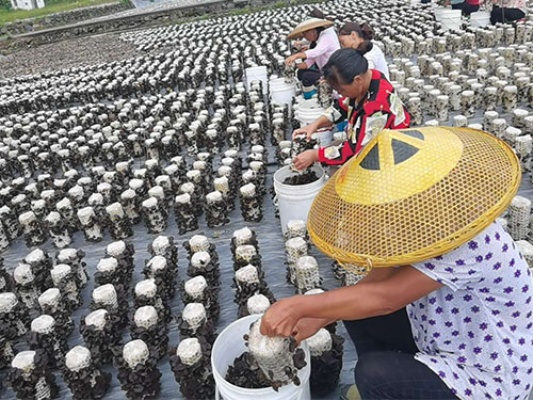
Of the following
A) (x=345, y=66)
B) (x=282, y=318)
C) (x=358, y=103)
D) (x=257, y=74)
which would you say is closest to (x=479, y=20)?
(x=257, y=74)

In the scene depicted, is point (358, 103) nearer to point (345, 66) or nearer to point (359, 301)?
point (345, 66)

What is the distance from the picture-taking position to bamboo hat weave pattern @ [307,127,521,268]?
102 cm

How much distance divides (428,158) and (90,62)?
28.9 ft

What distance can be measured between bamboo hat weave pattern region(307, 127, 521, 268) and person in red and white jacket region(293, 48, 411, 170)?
3.47ft

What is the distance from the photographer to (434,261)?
1.07m

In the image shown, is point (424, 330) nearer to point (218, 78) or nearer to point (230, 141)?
point (230, 141)

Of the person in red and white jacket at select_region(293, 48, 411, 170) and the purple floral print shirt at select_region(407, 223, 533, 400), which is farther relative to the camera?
the person in red and white jacket at select_region(293, 48, 411, 170)

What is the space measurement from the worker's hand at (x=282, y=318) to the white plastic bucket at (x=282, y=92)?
376 centimetres

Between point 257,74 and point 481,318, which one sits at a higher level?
point 481,318

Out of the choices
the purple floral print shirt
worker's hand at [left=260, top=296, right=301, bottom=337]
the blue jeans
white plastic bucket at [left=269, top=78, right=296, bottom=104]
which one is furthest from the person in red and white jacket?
white plastic bucket at [left=269, top=78, right=296, bottom=104]

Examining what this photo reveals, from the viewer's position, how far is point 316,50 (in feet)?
12.9

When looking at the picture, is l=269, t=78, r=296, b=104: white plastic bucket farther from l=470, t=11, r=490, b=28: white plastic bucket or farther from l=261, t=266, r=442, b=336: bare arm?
l=261, t=266, r=442, b=336: bare arm

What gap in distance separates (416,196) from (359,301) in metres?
0.28

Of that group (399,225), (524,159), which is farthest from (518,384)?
(524,159)
